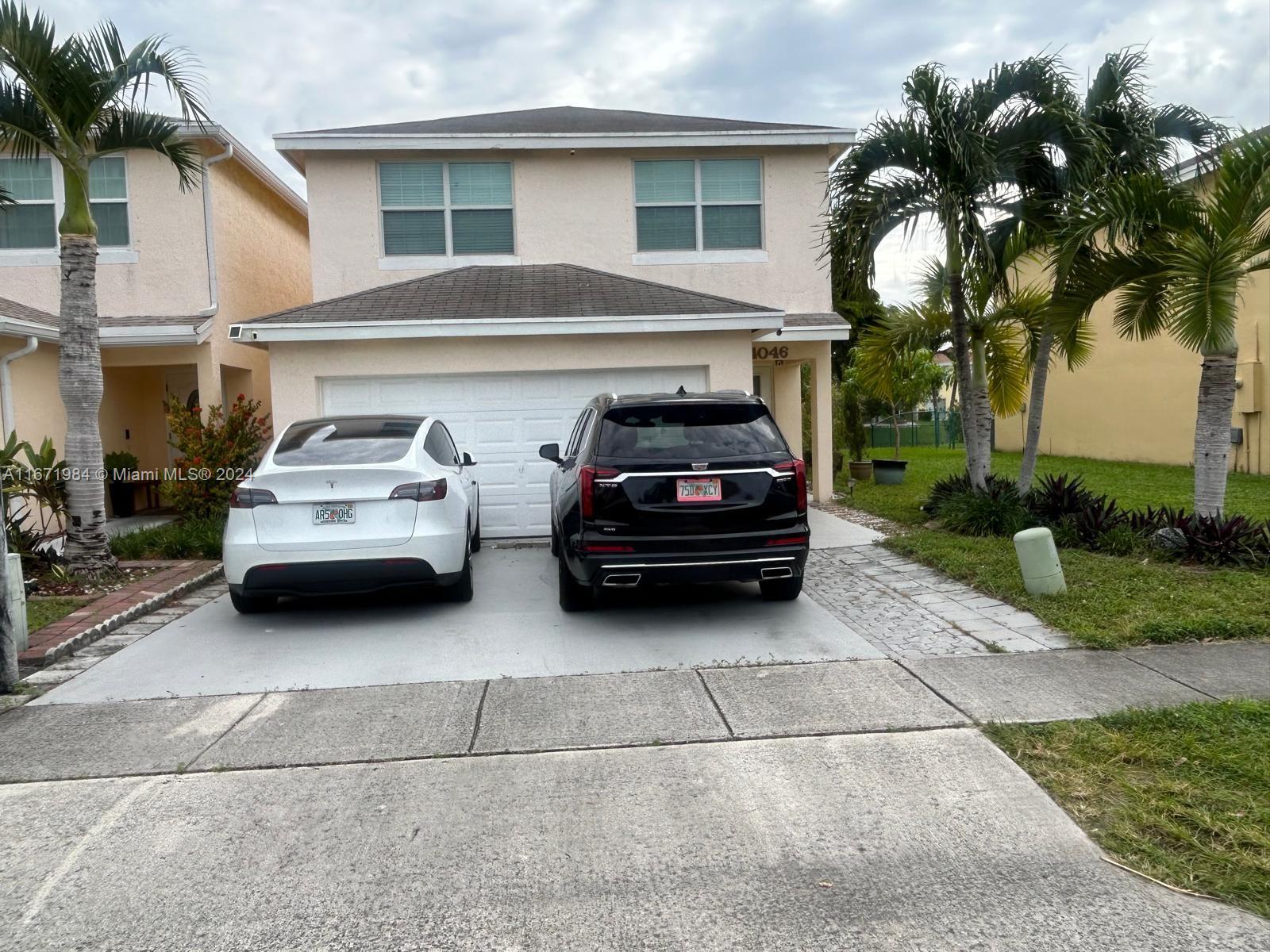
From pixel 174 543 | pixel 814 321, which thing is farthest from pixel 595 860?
pixel 814 321

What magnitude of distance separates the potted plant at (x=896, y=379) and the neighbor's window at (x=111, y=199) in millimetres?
11153

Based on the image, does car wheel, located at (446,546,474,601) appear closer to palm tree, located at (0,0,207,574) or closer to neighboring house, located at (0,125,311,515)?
palm tree, located at (0,0,207,574)

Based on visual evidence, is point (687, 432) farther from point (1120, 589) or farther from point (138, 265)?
point (138, 265)

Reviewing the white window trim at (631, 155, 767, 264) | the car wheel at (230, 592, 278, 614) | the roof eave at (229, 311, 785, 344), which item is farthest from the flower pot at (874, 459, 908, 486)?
the car wheel at (230, 592, 278, 614)

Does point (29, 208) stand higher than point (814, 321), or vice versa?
point (29, 208)

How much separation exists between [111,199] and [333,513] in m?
9.43

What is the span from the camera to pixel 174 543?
33.9 ft

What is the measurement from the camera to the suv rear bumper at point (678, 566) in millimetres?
6652

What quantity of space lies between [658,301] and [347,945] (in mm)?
9340

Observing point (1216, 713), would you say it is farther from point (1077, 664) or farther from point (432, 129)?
point (432, 129)

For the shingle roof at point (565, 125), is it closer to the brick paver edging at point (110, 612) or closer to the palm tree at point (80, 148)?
the palm tree at point (80, 148)

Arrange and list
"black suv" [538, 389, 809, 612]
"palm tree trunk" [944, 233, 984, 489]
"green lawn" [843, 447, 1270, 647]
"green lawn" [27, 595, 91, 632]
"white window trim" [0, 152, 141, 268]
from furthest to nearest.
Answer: "white window trim" [0, 152, 141, 268] → "palm tree trunk" [944, 233, 984, 489] → "green lawn" [27, 595, 91, 632] → "black suv" [538, 389, 809, 612] → "green lawn" [843, 447, 1270, 647]

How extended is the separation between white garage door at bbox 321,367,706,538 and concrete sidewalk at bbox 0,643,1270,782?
18.2 feet

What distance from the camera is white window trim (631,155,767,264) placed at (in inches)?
541
